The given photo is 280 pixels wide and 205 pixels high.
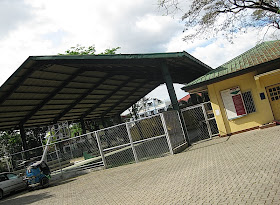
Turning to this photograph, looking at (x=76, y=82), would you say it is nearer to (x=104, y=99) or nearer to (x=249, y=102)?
(x=104, y=99)

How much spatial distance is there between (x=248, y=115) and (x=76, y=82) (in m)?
13.3

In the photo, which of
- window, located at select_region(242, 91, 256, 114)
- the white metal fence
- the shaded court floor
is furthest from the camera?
window, located at select_region(242, 91, 256, 114)

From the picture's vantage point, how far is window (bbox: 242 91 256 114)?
1466cm

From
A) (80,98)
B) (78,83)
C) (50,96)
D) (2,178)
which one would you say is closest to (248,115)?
(78,83)

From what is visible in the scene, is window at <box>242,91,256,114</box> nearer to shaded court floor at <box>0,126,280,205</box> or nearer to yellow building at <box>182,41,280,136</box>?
yellow building at <box>182,41,280,136</box>

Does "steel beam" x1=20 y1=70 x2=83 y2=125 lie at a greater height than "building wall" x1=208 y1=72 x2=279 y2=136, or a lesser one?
greater

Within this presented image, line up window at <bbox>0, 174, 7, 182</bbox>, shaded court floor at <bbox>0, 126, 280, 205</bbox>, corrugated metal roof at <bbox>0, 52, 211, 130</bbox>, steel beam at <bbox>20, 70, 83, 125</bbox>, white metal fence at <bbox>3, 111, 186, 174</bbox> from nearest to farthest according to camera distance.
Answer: shaded court floor at <bbox>0, 126, 280, 205</bbox>, white metal fence at <bbox>3, 111, 186, 174</bbox>, window at <bbox>0, 174, 7, 182</bbox>, corrugated metal roof at <bbox>0, 52, 211, 130</bbox>, steel beam at <bbox>20, 70, 83, 125</bbox>

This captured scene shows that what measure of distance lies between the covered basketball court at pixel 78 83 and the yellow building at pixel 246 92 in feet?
8.44

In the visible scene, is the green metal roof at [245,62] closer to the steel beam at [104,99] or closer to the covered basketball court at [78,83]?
the covered basketball court at [78,83]

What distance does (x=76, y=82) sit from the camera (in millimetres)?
21531

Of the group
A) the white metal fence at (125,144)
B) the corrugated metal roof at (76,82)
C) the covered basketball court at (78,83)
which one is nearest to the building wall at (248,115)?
the white metal fence at (125,144)

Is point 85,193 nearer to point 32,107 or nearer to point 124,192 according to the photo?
point 124,192

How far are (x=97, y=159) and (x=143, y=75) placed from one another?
6.81 meters

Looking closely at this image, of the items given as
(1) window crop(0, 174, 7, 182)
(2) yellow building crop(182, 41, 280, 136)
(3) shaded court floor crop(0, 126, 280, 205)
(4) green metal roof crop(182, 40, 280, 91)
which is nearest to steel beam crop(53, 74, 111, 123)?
(4) green metal roof crop(182, 40, 280, 91)
